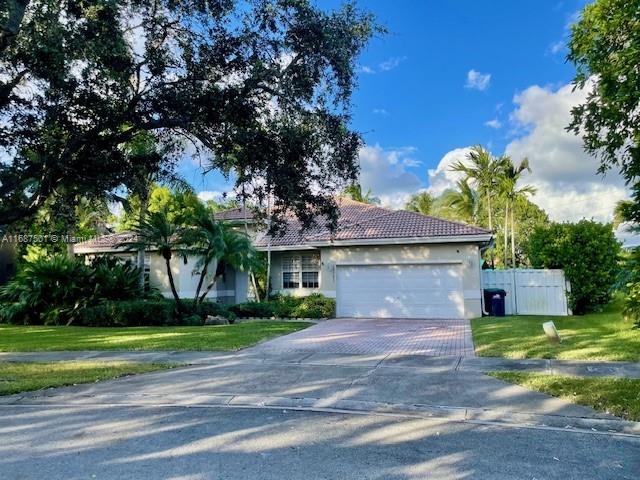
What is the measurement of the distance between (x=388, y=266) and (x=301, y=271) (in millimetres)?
4150

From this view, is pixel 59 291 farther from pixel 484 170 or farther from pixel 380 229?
pixel 484 170

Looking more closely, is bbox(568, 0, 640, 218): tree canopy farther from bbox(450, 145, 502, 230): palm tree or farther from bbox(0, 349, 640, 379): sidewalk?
bbox(450, 145, 502, 230): palm tree


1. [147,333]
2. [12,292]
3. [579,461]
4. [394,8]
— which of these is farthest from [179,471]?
[12,292]

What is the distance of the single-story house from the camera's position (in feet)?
60.3

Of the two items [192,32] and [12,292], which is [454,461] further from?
[12,292]

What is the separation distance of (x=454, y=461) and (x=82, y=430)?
4.30 m

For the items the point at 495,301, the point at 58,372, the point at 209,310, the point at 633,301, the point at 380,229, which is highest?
the point at 380,229

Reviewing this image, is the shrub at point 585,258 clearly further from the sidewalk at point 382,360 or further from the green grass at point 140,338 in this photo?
the sidewalk at point 382,360

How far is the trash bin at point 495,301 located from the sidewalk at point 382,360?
9.47m

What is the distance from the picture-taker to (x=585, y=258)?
57.4 ft

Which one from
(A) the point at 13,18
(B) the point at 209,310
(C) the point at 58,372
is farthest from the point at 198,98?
(B) the point at 209,310

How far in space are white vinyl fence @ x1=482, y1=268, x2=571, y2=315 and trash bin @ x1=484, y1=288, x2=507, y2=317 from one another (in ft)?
1.70

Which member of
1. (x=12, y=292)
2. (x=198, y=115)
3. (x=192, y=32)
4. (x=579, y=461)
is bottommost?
(x=579, y=461)

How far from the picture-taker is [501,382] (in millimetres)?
7680
